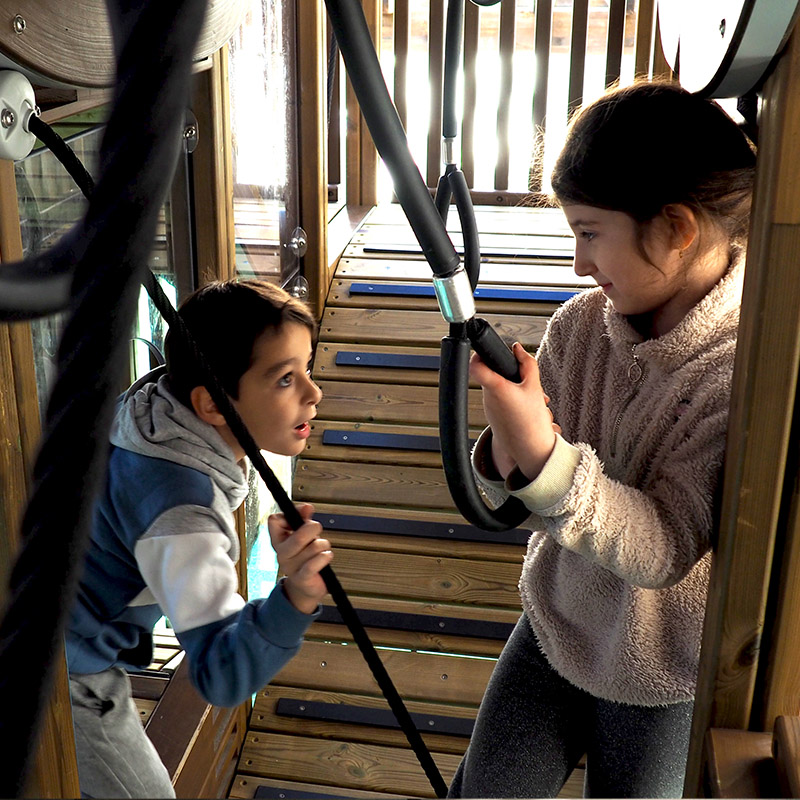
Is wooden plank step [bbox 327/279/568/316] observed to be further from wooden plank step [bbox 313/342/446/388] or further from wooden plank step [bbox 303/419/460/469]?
wooden plank step [bbox 303/419/460/469]

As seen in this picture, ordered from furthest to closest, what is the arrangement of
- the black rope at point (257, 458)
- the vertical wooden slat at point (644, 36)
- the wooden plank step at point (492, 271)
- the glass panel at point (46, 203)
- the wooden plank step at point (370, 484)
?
the vertical wooden slat at point (644, 36) → the wooden plank step at point (492, 271) → the wooden plank step at point (370, 484) → the glass panel at point (46, 203) → the black rope at point (257, 458)

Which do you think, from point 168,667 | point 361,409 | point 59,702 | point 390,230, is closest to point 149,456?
point 59,702

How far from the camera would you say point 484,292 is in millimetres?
3389

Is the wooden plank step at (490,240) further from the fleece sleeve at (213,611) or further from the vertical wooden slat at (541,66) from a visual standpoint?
the fleece sleeve at (213,611)

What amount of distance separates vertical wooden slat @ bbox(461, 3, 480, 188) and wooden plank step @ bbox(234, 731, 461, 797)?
109 inches

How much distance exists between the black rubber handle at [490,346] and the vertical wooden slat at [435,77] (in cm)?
382

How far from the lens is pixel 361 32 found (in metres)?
0.34

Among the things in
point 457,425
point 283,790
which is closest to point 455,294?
point 457,425

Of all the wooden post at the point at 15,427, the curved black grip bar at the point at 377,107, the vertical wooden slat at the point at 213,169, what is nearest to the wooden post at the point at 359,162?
the vertical wooden slat at the point at 213,169

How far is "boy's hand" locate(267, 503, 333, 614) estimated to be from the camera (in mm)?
804

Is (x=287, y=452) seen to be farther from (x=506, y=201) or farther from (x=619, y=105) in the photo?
(x=506, y=201)

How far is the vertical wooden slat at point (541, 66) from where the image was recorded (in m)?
4.19

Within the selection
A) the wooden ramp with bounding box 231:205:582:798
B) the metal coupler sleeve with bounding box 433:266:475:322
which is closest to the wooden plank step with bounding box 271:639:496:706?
the wooden ramp with bounding box 231:205:582:798

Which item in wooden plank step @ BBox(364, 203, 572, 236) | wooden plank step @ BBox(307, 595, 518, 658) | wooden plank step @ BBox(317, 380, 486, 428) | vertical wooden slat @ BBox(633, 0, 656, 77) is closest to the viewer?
wooden plank step @ BBox(307, 595, 518, 658)
